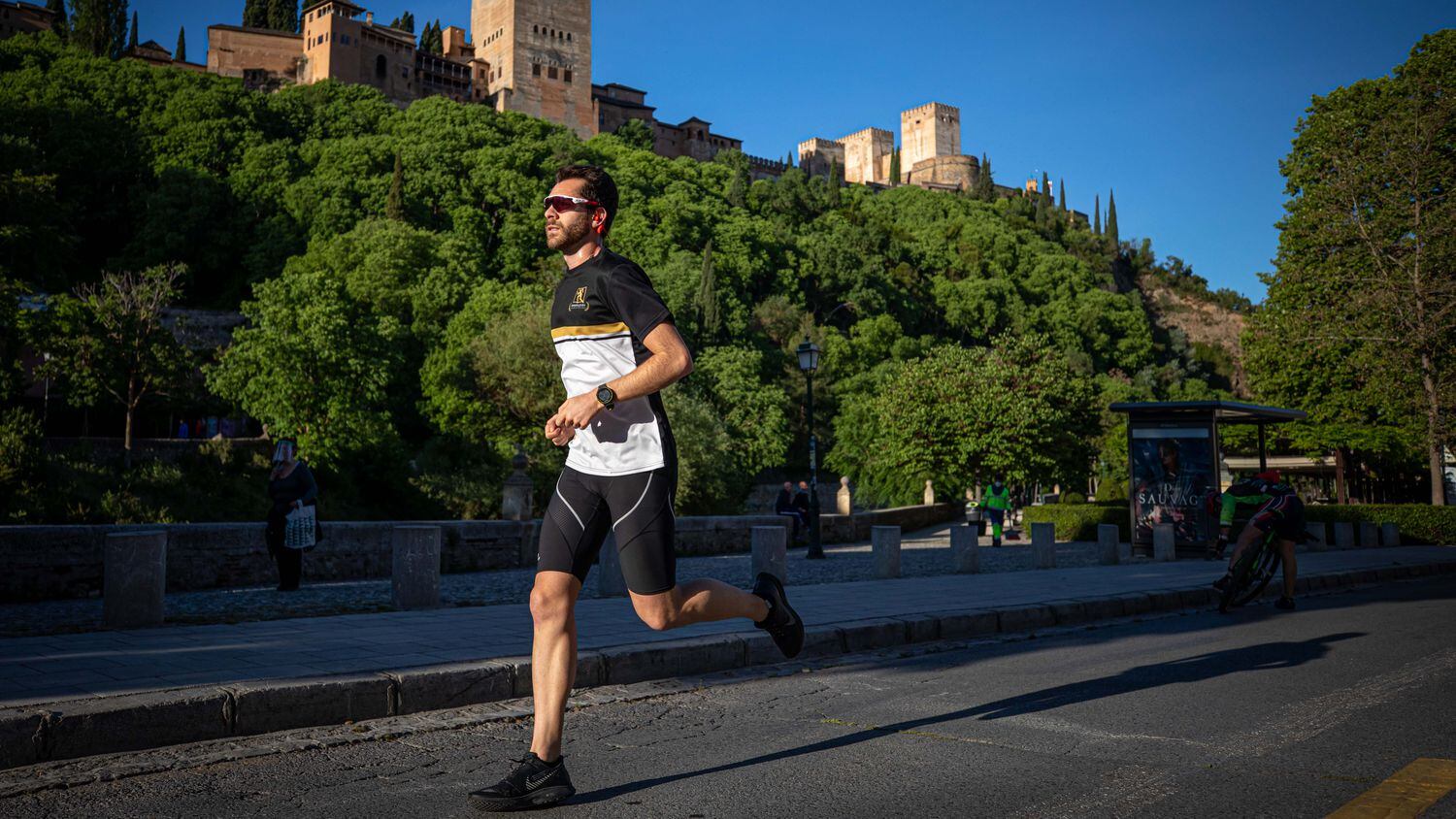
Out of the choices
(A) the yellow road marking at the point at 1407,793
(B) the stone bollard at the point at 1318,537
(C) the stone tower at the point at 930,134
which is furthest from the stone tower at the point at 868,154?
(A) the yellow road marking at the point at 1407,793

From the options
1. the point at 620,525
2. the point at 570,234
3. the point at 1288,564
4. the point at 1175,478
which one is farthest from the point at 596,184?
the point at 1175,478

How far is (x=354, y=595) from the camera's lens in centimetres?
1144

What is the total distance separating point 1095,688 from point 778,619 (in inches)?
95.2

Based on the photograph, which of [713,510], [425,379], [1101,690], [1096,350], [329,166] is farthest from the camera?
[1096,350]

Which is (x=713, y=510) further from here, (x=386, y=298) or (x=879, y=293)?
(x=879, y=293)

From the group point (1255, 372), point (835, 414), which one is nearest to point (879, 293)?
point (835, 414)

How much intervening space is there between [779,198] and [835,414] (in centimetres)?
3415

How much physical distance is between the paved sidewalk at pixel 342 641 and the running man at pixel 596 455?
237cm

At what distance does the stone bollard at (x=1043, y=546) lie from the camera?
55.9 feet

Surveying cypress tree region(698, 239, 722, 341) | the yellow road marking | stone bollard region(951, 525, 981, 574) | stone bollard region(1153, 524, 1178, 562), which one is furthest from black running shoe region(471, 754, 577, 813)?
cypress tree region(698, 239, 722, 341)

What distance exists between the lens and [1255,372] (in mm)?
38031

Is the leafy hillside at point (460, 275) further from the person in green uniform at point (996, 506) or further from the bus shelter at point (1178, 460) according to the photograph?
the bus shelter at point (1178, 460)

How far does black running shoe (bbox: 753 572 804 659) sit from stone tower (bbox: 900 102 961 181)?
146 meters

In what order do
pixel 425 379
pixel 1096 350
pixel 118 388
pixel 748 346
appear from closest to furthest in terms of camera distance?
pixel 118 388 < pixel 425 379 < pixel 748 346 < pixel 1096 350
